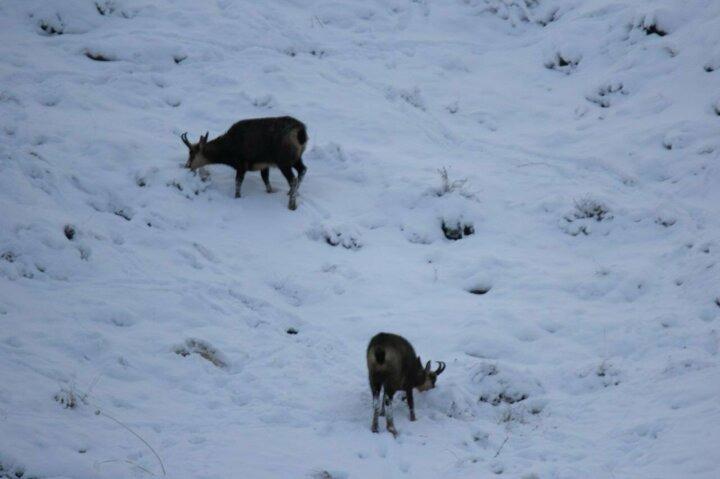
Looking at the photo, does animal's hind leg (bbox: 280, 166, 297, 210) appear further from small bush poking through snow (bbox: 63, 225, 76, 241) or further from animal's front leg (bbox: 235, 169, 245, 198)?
small bush poking through snow (bbox: 63, 225, 76, 241)

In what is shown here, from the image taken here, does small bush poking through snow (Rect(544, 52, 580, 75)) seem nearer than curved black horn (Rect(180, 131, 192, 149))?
No

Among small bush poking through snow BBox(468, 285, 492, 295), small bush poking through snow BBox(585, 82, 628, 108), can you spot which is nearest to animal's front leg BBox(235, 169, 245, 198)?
small bush poking through snow BBox(468, 285, 492, 295)

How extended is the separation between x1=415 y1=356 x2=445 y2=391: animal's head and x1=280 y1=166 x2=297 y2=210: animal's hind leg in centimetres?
447

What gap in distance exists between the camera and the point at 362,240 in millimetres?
11914

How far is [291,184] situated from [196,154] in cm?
165

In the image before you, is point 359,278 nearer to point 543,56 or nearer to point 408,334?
point 408,334

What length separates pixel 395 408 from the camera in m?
8.80

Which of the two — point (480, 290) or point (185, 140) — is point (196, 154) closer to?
point (185, 140)

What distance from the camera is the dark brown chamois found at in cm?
804

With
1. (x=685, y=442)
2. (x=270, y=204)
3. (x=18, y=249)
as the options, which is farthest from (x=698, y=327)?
(x=18, y=249)

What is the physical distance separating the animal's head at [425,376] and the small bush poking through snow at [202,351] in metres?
2.10

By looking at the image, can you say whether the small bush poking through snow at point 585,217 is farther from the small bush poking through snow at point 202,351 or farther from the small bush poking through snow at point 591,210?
the small bush poking through snow at point 202,351

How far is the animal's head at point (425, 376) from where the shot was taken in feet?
28.2

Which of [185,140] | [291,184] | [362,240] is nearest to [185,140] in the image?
[185,140]
